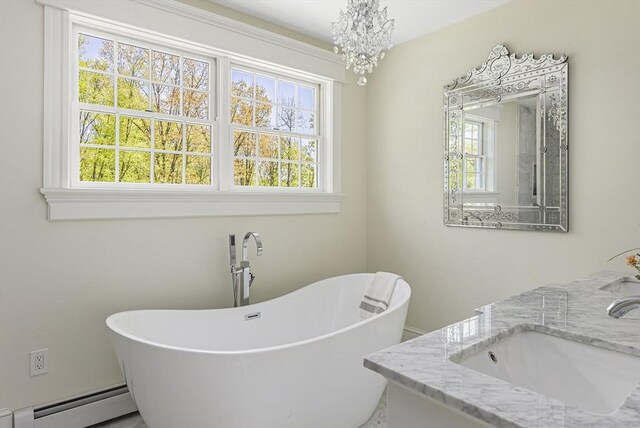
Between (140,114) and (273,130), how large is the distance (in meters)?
0.97

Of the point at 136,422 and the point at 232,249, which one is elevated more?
the point at 232,249

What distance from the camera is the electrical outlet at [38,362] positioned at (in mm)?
2061

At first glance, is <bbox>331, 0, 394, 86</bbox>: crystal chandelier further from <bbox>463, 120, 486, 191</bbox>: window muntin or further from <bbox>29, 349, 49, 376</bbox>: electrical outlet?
<bbox>29, 349, 49, 376</bbox>: electrical outlet

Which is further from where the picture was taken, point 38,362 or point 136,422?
point 136,422

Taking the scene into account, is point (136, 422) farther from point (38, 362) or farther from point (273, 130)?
point (273, 130)

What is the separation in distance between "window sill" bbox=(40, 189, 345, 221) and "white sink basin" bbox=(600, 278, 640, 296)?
2.03m

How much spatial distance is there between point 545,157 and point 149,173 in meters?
2.50

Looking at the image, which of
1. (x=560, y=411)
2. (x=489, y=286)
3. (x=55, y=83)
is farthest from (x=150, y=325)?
(x=489, y=286)

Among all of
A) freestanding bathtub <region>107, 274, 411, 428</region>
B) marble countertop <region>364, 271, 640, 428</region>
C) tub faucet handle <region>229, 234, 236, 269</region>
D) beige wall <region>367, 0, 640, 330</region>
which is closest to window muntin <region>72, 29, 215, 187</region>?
tub faucet handle <region>229, 234, 236, 269</region>

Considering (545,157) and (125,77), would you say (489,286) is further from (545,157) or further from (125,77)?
(125,77)

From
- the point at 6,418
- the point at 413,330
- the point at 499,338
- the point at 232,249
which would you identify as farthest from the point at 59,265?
the point at 413,330

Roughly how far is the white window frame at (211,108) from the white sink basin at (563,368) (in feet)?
6.75

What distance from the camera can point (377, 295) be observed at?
2686 mm

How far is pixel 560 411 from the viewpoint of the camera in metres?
0.67
